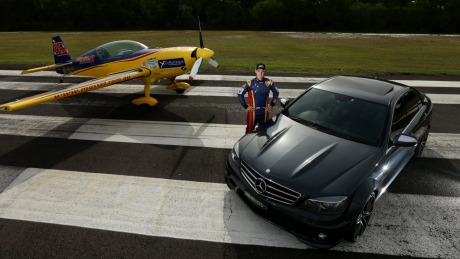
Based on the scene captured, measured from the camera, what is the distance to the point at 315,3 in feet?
189

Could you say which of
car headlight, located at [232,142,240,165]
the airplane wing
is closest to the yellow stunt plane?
the airplane wing

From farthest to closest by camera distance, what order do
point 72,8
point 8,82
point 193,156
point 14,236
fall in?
point 72,8, point 8,82, point 193,156, point 14,236

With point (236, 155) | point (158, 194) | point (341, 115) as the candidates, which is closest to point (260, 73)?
point (341, 115)

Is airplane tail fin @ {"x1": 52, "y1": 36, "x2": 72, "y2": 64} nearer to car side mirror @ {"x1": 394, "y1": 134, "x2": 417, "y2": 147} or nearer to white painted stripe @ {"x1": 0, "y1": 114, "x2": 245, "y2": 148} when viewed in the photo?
white painted stripe @ {"x1": 0, "y1": 114, "x2": 245, "y2": 148}

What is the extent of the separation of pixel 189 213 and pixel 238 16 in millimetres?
58036

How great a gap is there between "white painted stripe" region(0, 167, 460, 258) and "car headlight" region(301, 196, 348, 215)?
67cm

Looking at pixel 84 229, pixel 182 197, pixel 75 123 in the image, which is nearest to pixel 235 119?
pixel 182 197

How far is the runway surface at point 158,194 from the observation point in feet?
13.0

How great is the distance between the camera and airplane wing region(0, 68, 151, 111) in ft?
20.6

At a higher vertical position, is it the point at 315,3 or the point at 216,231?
the point at 315,3

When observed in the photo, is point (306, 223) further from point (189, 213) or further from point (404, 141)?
point (404, 141)

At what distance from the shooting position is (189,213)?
4574mm

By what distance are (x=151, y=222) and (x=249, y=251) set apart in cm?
150

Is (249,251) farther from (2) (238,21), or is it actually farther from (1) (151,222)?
(2) (238,21)
